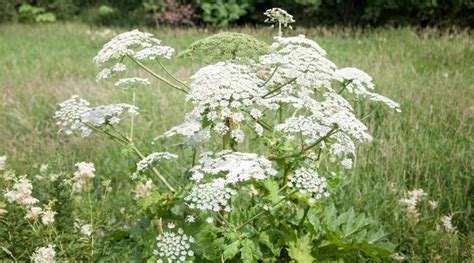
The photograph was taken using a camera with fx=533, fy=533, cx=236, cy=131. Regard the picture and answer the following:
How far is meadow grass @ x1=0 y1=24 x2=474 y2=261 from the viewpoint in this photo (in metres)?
4.56

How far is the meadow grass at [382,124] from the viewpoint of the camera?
4559mm

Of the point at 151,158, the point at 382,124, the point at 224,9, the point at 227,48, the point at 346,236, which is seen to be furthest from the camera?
the point at 224,9

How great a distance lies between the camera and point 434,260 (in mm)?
3730

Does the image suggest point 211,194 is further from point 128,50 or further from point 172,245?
point 128,50

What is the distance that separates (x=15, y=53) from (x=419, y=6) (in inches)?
424

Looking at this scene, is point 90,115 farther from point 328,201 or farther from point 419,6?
point 419,6

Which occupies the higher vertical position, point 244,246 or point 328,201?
point 244,246

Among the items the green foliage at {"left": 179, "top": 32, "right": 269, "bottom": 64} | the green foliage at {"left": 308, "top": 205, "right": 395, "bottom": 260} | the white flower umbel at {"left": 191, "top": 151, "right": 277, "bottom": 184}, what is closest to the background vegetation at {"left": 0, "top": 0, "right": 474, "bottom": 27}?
→ the green foliage at {"left": 308, "top": 205, "right": 395, "bottom": 260}

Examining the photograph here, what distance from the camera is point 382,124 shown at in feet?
19.2

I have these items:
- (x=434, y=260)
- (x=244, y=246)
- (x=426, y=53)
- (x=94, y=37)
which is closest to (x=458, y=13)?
(x=426, y=53)

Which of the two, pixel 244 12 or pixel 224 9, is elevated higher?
pixel 224 9

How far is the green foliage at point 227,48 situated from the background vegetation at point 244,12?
39.6 feet

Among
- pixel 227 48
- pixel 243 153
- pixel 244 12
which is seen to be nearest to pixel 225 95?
pixel 243 153

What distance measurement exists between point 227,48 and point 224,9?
15815 mm
